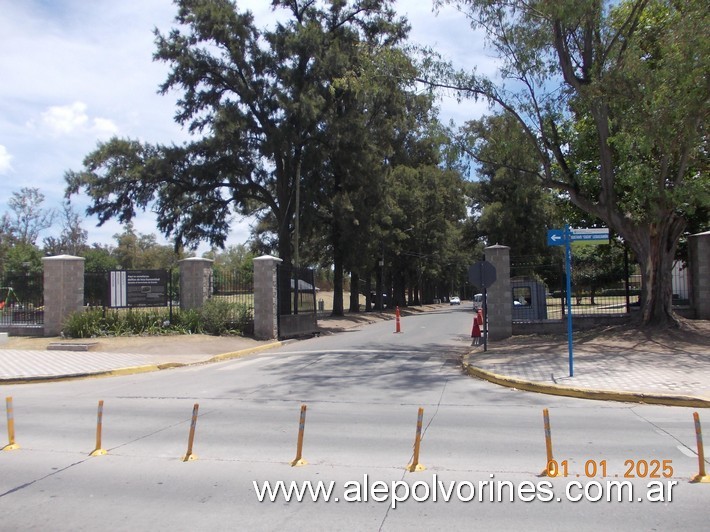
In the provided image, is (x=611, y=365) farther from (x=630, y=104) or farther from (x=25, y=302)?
(x=25, y=302)

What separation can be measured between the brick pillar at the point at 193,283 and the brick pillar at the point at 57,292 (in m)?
3.92

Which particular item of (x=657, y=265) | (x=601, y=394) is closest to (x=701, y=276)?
(x=657, y=265)

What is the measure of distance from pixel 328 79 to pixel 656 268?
20133mm

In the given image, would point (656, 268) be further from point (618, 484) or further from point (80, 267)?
point (80, 267)

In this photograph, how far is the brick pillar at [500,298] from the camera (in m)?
19.7

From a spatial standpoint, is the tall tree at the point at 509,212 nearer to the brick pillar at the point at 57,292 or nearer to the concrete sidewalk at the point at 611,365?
the concrete sidewalk at the point at 611,365

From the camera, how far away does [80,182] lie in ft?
105

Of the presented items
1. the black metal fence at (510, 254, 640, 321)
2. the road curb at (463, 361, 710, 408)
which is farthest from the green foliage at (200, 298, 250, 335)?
the road curb at (463, 361, 710, 408)

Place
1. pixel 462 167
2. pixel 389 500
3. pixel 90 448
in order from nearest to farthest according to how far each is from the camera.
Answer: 1. pixel 389 500
2. pixel 90 448
3. pixel 462 167

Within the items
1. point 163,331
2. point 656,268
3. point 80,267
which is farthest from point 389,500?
point 80,267

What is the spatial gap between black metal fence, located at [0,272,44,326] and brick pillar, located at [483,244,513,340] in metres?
17.4

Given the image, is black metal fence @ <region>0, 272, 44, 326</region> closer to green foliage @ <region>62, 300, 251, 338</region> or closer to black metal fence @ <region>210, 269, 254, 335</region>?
green foliage @ <region>62, 300, 251, 338</region>

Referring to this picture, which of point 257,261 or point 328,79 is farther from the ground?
point 328,79

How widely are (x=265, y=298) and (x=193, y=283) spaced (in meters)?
3.17
